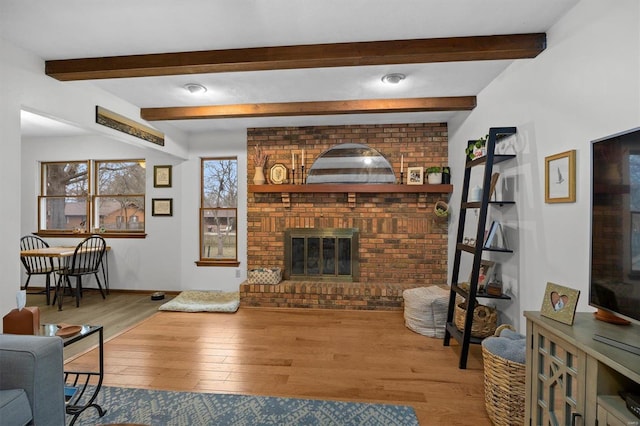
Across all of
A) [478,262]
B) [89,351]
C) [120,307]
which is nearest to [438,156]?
[478,262]

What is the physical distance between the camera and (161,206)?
4.74 meters

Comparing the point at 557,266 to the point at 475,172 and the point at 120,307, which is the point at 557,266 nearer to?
the point at 475,172

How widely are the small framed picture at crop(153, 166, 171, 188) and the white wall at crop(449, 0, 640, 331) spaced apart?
4323mm

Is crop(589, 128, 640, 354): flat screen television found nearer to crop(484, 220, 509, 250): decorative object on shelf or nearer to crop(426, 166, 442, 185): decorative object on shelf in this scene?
crop(484, 220, 509, 250): decorative object on shelf

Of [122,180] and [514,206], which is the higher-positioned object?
[122,180]

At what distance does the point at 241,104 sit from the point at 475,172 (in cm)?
260

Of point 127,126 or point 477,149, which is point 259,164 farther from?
point 477,149

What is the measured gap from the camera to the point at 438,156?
4207 millimetres

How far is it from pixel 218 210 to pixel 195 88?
2.06 m

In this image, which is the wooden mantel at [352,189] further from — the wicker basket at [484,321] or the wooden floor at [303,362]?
the wicker basket at [484,321]

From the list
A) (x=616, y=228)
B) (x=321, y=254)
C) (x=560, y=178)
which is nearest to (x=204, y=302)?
(x=321, y=254)

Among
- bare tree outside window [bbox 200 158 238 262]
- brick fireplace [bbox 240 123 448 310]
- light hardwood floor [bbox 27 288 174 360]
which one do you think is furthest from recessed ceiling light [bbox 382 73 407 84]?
light hardwood floor [bbox 27 288 174 360]

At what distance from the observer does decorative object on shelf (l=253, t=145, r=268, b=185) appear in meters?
4.29

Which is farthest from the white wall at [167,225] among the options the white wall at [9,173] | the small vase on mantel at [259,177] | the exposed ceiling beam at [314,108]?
the white wall at [9,173]
